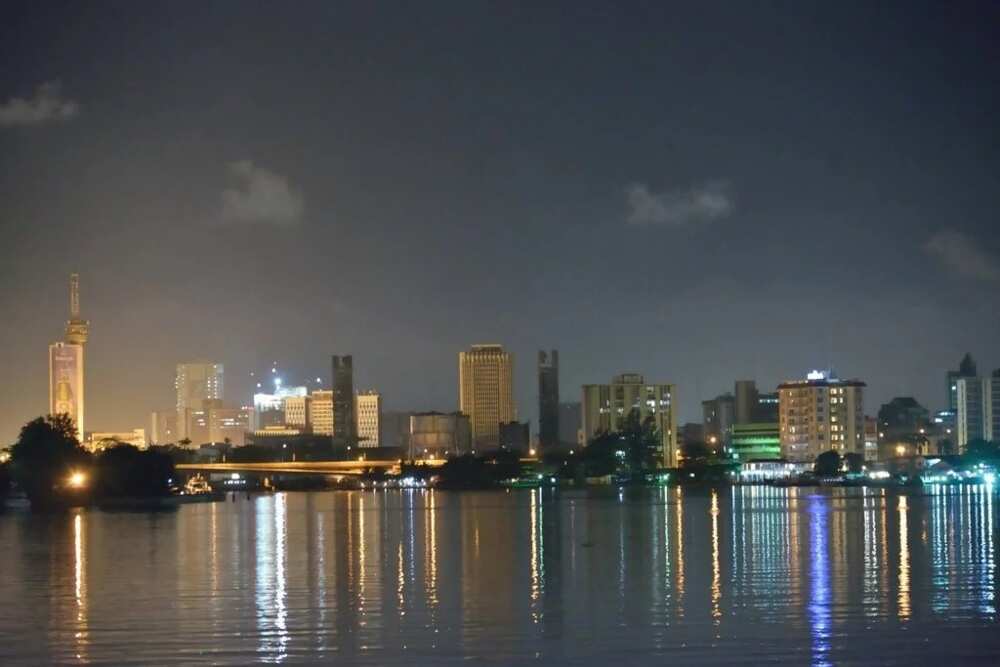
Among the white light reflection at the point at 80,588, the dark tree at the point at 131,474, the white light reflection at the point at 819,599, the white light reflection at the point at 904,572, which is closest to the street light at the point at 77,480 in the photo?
the dark tree at the point at 131,474

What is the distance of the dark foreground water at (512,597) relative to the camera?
31.4 m

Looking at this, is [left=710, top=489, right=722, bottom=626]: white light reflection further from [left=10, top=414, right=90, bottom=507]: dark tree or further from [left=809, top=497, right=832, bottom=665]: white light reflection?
[left=10, top=414, right=90, bottom=507]: dark tree

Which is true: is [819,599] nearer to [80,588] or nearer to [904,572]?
[904,572]

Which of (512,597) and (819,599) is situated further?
(512,597)

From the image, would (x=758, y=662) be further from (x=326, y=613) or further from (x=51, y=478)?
(x=51, y=478)

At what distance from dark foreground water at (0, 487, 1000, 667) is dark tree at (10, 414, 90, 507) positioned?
63.1 metres

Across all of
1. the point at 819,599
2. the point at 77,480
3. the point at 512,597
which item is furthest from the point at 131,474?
the point at 819,599

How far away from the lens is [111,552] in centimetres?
6500

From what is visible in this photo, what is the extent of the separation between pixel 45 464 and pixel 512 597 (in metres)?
110

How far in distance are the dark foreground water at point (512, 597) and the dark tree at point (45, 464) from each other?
6309 centimetres

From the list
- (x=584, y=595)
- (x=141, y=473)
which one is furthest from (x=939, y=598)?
(x=141, y=473)

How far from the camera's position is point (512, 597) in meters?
42.6

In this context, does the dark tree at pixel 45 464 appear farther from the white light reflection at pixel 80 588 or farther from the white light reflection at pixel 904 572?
the white light reflection at pixel 904 572

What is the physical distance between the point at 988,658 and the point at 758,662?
4.46 meters
